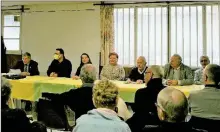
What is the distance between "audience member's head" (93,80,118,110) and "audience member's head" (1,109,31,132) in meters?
0.47

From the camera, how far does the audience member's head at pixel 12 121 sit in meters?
1.95

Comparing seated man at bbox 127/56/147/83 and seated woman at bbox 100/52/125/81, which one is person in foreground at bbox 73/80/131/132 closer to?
seated man at bbox 127/56/147/83

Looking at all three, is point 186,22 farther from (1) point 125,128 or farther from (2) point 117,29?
(1) point 125,128

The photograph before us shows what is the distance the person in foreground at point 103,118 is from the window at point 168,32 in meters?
5.49

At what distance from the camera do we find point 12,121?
1954 mm

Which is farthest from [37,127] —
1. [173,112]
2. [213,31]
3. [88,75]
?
[213,31]

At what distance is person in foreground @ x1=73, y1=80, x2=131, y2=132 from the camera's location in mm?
1842

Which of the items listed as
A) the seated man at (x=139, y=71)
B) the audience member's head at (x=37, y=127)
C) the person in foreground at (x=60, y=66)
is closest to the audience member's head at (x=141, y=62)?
the seated man at (x=139, y=71)

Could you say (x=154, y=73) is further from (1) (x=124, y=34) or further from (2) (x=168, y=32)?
(1) (x=124, y=34)

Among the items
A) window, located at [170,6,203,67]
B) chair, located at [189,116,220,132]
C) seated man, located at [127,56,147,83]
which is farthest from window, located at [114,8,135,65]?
chair, located at [189,116,220,132]

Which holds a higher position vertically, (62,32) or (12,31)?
(12,31)

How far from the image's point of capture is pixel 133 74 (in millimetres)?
5547

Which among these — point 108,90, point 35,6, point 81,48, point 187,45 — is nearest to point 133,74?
point 187,45

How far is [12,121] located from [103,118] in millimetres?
560
